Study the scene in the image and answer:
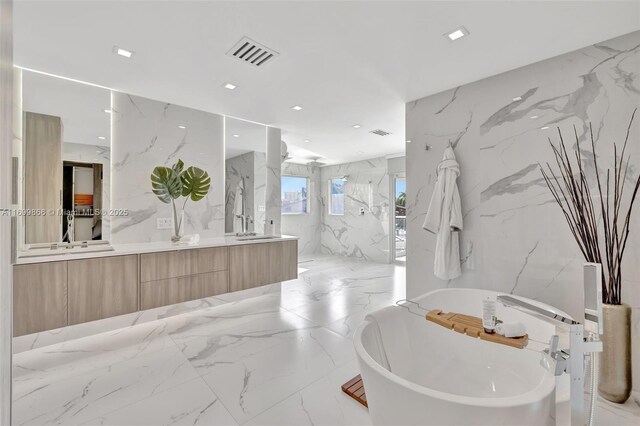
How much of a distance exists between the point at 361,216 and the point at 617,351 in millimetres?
5510

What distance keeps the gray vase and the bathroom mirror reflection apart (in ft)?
12.2

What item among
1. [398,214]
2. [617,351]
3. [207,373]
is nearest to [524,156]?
[617,351]

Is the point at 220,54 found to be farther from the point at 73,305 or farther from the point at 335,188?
the point at 335,188

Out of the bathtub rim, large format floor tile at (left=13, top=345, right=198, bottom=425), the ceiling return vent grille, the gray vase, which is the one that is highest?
the ceiling return vent grille

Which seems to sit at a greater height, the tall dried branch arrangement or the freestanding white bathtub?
the tall dried branch arrangement

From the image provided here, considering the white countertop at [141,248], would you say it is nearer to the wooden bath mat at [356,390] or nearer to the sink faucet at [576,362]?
the wooden bath mat at [356,390]

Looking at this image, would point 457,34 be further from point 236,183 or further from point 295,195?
point 295,195

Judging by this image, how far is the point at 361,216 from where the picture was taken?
719 centimetres

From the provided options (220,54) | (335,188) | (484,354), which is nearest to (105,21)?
Result: (220,54)

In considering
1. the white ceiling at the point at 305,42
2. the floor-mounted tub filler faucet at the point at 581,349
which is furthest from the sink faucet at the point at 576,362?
the white ceiling at the point at 305,42


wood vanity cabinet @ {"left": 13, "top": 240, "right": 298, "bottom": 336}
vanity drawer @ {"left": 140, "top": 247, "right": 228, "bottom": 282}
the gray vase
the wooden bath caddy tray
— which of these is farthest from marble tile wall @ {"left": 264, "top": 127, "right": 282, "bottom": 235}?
the gray vase

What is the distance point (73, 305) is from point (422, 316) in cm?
283

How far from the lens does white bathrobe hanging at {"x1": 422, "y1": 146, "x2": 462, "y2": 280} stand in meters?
2.79

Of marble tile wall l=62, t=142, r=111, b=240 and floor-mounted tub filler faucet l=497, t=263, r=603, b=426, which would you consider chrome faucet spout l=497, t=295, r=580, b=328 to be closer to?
floor-mounted tub filler faucet l=497, t=263, r=603, b=426
